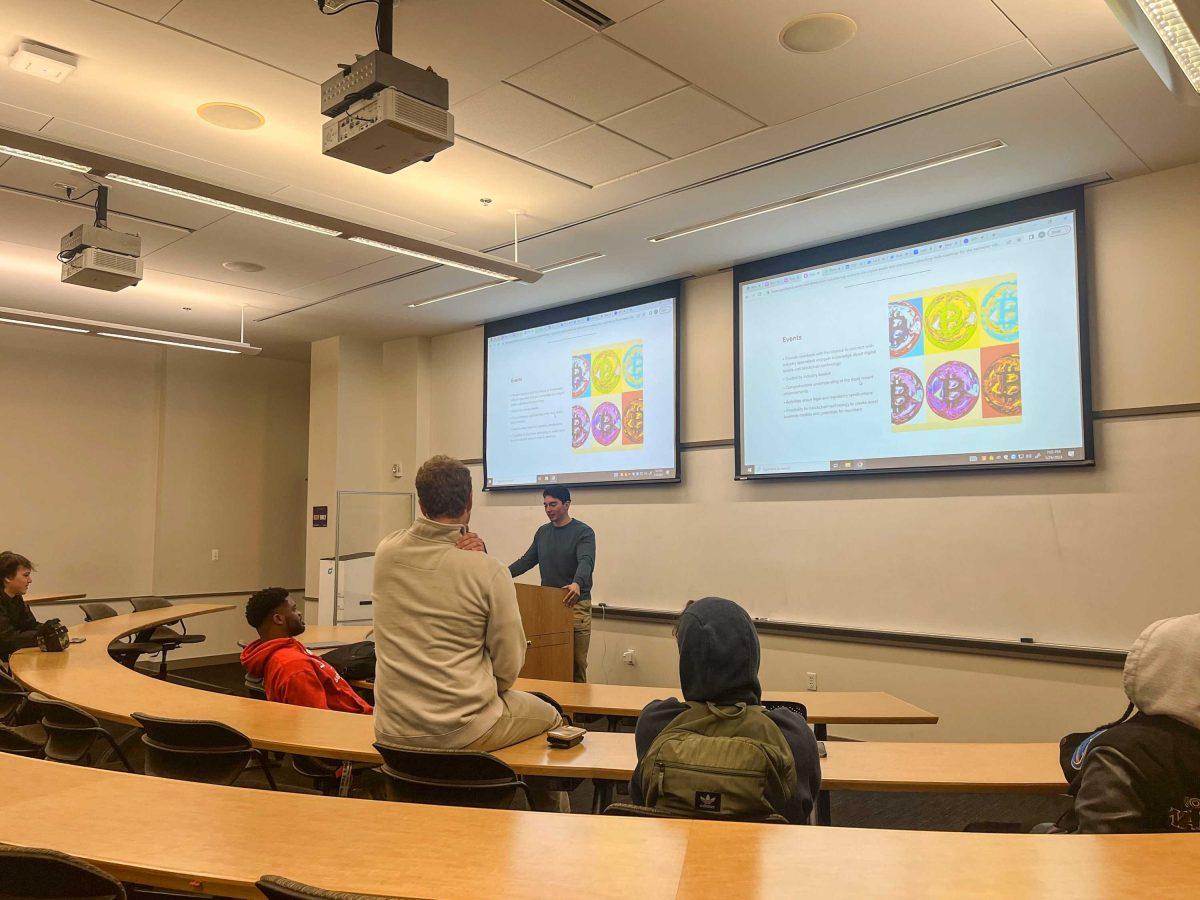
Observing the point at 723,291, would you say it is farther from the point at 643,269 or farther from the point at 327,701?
the point at 327,701

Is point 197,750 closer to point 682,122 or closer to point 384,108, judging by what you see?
point 384,108

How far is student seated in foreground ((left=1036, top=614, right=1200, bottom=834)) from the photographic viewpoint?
1656mm

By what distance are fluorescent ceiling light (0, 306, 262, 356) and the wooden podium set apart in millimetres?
3549

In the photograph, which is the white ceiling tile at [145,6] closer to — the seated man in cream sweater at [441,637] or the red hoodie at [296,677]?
the seated man in cream sweater at [441,637]

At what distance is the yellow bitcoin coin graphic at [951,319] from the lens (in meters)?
4.68

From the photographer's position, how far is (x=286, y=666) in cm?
310

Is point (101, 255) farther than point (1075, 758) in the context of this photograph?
Yes

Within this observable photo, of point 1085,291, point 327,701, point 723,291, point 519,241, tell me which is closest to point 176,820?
point 327,701

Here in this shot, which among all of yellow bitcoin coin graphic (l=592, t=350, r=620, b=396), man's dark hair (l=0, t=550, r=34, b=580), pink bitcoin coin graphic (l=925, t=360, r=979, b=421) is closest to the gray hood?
pink bitcoin coin graphic (l=925, t=360, r=979, b=421)

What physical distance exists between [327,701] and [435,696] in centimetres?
94

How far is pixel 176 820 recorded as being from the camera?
5.74 feet

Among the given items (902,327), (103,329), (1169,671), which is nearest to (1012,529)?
(902,327)

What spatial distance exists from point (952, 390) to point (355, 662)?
137 inches

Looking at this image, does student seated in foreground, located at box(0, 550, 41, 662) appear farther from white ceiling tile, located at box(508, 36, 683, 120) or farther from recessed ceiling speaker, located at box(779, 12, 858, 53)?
recessed ceiling speaker, located at box(779, 12, 858, 53)
